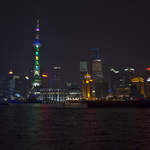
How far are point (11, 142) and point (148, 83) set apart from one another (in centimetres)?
17935

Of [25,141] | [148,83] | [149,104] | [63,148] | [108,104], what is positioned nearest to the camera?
[63,148]

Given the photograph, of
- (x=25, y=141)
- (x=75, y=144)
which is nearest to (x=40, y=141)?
(x=25, y=141)

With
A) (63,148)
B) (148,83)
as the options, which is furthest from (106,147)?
(148,83)

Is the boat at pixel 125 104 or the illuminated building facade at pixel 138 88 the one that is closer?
the boat at pixel 125 104

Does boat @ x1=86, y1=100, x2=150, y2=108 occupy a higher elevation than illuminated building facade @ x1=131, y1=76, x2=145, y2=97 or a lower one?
lower

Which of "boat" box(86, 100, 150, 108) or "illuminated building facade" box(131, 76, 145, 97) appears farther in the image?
"illuminated building facade" box(131, 76, 145, 97)

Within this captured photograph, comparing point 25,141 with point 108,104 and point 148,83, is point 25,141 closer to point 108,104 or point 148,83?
point 108,104

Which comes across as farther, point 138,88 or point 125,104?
point 138,88

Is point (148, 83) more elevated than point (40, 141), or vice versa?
point (148, 83)

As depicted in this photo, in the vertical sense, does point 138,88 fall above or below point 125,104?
above

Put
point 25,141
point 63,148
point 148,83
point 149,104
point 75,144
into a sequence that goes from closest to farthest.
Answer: point 63,148
point 75,144
point 25,141
point 149,104
point 148,83

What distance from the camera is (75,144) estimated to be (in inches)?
671

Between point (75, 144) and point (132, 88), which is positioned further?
point (132, 88)

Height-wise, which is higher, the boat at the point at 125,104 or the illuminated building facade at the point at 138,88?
the illuminated building facade at the point at 138,88
